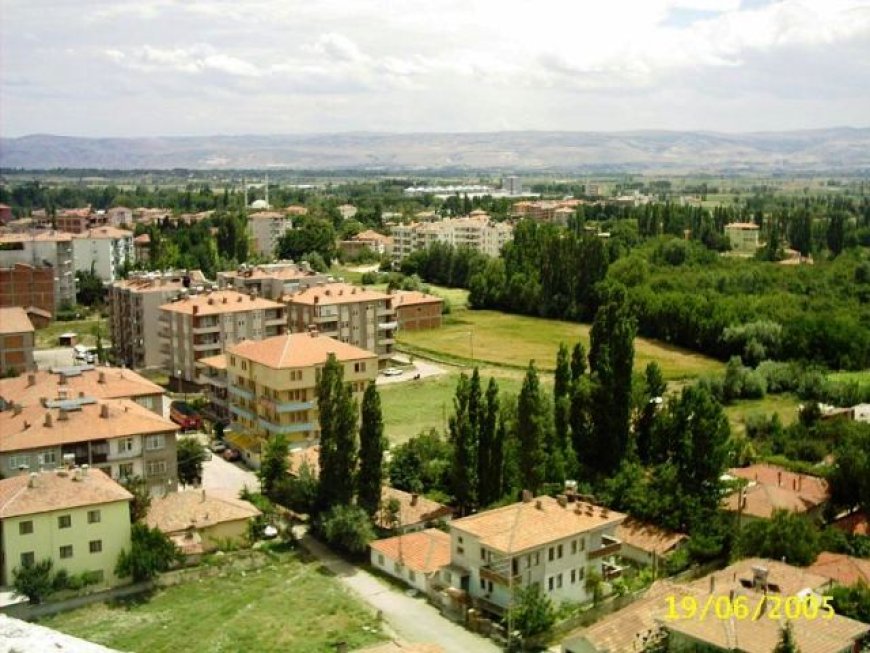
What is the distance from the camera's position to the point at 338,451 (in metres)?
24.0

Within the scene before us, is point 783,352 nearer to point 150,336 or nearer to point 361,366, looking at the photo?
point 361,366

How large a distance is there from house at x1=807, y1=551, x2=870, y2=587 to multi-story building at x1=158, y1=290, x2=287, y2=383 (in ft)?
90.0

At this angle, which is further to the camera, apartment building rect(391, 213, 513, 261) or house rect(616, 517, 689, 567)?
apartment building rect(391, 213, 513, 261)

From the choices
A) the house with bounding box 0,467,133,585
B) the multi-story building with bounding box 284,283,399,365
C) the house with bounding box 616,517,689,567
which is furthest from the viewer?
the multi-story building with bounding box 284,283,399,365

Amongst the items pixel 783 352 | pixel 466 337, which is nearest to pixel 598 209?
pixel 466 337

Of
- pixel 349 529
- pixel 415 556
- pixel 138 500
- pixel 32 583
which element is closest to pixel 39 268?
pixel 138 500

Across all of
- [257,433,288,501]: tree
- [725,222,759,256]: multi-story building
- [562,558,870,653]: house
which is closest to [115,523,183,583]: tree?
[257,433,288,501]: tree

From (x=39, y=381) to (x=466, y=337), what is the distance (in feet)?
96.0

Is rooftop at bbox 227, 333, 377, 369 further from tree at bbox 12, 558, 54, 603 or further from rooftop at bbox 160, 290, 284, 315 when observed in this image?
tree at bbox 12, 558, 54, 603

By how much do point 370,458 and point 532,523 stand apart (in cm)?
492

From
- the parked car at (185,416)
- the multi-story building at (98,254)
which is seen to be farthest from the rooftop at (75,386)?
the multi-story building at (98,254)

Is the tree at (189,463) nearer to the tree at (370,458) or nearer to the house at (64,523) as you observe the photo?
the house at (64,523)

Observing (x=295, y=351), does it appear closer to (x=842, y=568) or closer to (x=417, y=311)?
(x=842, y=568)

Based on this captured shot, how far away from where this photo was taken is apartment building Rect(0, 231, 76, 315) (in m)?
58.5
